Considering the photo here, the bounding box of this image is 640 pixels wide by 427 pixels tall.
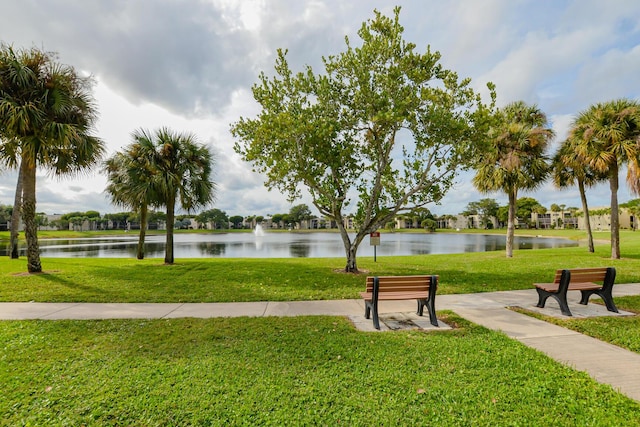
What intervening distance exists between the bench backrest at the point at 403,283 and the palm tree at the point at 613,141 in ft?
49.5

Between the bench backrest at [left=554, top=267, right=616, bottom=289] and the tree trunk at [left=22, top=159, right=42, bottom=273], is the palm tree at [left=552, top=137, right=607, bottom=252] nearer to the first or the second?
the bench backrest at [left=554, top=267, right=616, bottom=289]

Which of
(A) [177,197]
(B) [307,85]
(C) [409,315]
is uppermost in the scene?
(B) [307,85]

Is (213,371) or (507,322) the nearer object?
(213,371)

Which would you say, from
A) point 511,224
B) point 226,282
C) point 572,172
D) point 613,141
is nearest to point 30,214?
point 226,282

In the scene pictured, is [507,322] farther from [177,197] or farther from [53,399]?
[177,197]

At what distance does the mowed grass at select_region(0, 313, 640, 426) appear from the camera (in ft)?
9.62

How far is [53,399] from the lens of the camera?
10.5 ft

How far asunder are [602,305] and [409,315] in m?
4.48

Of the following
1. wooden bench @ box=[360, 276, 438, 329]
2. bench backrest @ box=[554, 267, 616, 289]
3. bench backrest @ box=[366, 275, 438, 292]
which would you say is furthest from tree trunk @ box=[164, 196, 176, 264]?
bench backrest @ box=[554, 267, 616, 289]

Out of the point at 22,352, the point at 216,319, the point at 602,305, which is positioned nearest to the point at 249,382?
the point at 216,319

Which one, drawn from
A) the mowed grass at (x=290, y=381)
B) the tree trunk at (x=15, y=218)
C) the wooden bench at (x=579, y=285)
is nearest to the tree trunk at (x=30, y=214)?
the tree trunk at (x=15, y=218)

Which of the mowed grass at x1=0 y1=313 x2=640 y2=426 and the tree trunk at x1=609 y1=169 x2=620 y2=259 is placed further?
the tree trunk at x1=609 y1=169 x2=620 y2=259

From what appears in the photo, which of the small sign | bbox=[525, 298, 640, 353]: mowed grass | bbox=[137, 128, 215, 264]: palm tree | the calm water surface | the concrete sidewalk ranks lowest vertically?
the calm water surface

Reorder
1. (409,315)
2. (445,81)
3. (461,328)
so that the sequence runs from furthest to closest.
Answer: (445,81)
(409,315)
(461,328)
